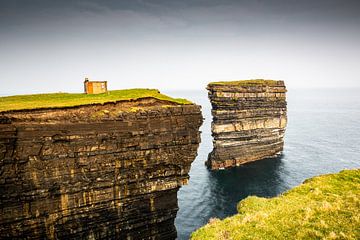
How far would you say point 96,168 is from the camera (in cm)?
2517

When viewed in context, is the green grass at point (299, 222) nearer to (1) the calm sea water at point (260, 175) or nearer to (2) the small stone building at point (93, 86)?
(1) the calm sea water at point (260, 175)

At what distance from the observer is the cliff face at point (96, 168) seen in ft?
73.3

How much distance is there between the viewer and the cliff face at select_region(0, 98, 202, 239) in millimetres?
22328

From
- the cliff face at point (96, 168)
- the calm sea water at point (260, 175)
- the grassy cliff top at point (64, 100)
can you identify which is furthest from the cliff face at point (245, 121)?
the cliff face at point (96, 168)

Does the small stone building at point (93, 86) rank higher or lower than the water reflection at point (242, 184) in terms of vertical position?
higher

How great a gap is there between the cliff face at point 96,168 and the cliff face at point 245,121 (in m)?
32.0

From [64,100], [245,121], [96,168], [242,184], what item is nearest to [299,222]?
[96,168]

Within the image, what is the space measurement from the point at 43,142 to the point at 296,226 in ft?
61.7

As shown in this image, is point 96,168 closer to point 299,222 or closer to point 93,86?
point 93,86

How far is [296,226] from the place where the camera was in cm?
1509

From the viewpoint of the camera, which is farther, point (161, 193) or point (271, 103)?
point (271, 103)

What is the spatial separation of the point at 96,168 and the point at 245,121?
144 feet

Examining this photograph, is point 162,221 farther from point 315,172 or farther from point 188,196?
point 315,172

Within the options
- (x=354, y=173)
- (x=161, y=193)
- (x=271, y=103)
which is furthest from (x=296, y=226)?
(x=271, y=103)
